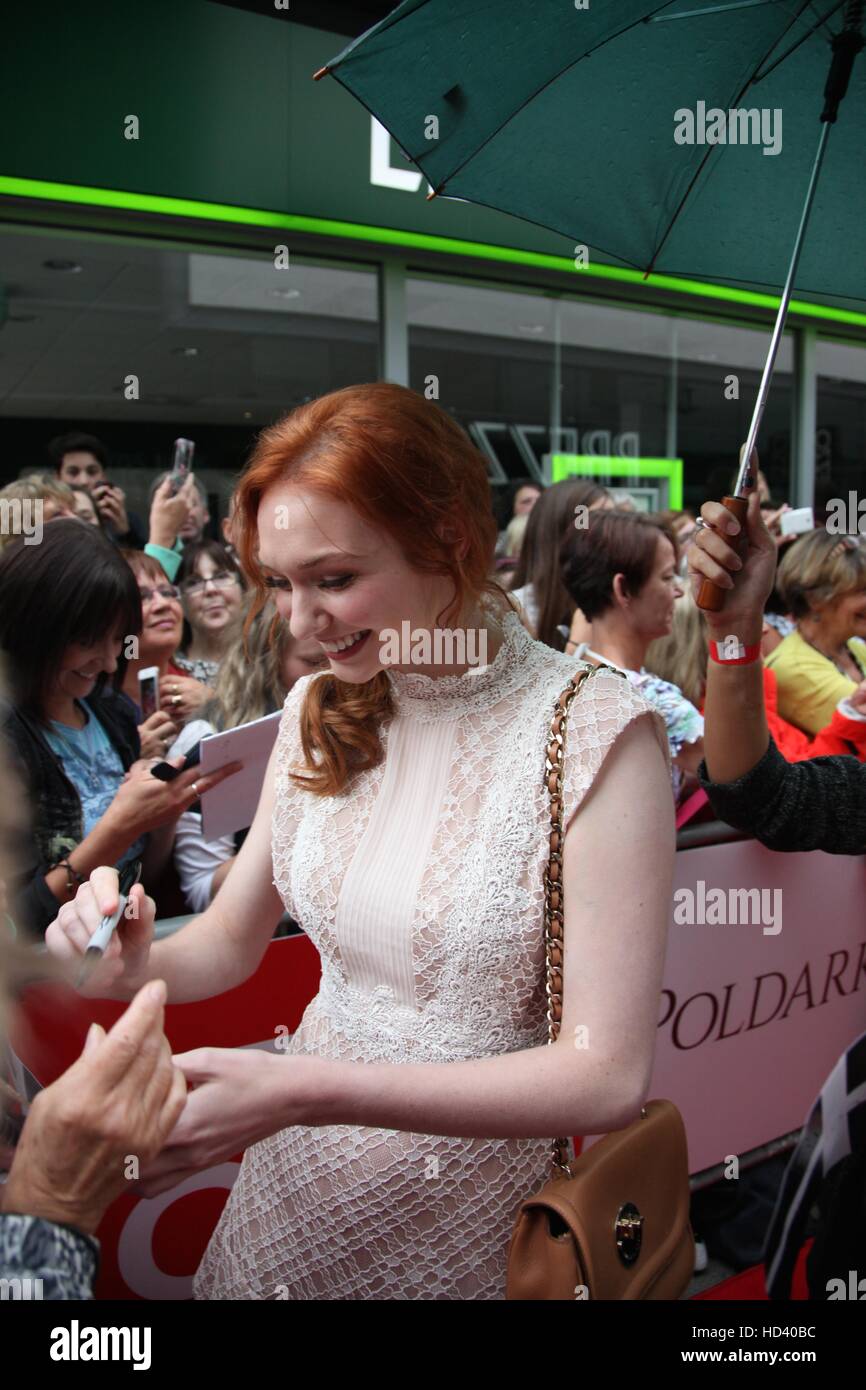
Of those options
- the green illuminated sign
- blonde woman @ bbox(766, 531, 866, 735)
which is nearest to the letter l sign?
the green illuminated sign

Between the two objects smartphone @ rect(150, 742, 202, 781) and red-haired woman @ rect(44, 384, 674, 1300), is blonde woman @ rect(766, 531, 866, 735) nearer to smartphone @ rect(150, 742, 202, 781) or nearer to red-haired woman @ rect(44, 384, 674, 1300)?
smartphone @ rect(150, 742, 202, 781)

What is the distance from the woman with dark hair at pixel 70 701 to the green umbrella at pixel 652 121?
120 cm

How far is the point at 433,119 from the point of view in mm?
1758

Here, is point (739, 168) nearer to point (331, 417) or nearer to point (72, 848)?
point (331, 417)

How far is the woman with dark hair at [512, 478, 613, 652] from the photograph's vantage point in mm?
4133

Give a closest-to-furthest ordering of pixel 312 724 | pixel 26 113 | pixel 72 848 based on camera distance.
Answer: pixel 312 724 → pixel 72 848 → pixel 26 113

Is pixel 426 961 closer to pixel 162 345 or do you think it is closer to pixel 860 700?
pixel 860 700

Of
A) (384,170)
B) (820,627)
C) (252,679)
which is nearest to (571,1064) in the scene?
(252,679)

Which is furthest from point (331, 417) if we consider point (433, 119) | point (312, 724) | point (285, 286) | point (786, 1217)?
point (285, 286)

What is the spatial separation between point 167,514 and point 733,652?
8.56 ft

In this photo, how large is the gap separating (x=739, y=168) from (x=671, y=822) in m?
1.31

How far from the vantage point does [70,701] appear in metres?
2.63
